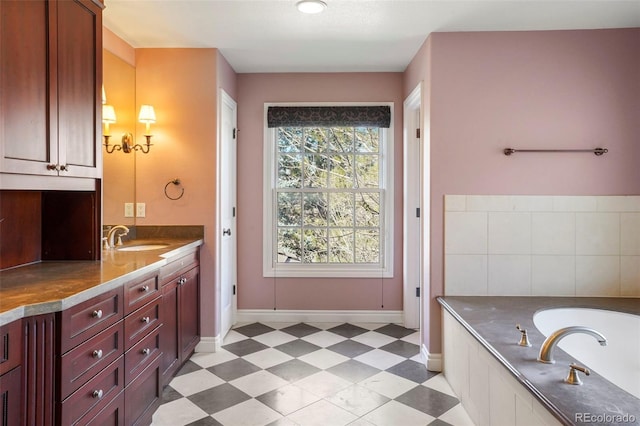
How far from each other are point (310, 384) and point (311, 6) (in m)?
2.35

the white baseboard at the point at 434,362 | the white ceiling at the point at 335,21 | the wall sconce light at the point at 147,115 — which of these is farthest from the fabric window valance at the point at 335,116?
Result: the white baseboard at the point at 434,362

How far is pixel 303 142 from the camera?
155 inches

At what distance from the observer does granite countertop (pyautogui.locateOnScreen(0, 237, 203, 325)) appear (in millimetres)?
1376

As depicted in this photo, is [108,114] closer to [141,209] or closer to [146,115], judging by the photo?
[146,115]

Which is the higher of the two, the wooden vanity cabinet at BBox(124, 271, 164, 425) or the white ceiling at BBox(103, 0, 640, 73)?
the white ceiling at BBox(103, 0, 640, 73)

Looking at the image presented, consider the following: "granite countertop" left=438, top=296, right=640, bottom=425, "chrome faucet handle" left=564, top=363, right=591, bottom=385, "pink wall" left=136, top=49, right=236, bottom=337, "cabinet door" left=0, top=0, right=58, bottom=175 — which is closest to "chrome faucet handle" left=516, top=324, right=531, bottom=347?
"granite countertop" left=438, top=296, right=640, bottom=425

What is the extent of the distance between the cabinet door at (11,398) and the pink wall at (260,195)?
260 centimetres

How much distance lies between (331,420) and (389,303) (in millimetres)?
1810

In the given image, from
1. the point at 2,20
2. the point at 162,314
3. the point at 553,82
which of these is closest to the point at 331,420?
the point at 162,314

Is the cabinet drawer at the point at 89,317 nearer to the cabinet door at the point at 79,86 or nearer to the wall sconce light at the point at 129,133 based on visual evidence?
the cabinet door at the point at 79,86

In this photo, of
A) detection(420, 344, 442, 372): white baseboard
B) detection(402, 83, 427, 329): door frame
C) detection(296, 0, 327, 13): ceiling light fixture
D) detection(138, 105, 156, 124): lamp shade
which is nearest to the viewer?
detection(296, 0, 327, 13): ceiling light fixture

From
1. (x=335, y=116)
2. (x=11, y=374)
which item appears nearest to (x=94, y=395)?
(x=11, y=374)

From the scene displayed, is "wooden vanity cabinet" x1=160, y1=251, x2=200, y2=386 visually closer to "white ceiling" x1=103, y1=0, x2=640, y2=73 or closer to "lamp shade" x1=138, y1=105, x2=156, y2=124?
"lamp shade" x1=138, y1=105, x2=156, y2=124

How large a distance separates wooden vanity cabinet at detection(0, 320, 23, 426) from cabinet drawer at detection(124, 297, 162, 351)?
58 centimetres
